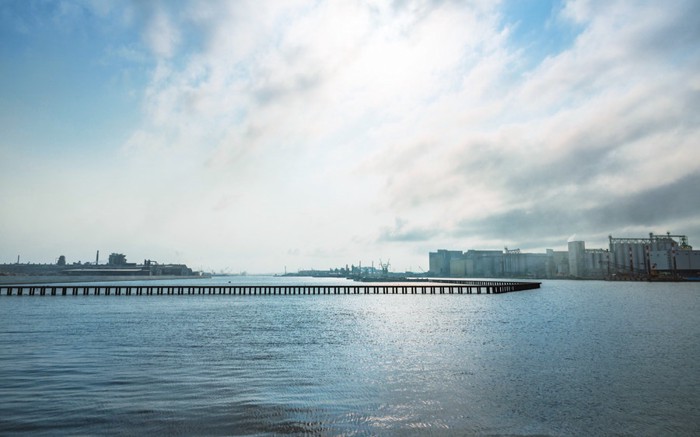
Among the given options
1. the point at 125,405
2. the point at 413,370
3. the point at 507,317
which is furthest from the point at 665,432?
the point at 507,317

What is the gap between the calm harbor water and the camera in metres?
13.4

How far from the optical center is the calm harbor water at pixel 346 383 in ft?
43.9

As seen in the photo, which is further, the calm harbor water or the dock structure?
the dock structure

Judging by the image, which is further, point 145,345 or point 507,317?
point 507,317

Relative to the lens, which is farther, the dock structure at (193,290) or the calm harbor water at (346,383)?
the dock structure at (193,290)

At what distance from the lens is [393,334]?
3691 centimetres

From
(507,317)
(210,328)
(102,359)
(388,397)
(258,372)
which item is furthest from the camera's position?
(507,317)

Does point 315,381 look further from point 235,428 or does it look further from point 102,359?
point 102,359

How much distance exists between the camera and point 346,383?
18.8 m

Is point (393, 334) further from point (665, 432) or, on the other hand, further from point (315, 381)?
point (665, 432)

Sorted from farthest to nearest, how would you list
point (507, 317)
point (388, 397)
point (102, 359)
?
point (507, 317) < point (102, 359) < point (388, 397)

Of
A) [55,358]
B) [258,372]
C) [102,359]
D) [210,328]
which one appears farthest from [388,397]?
[210,328]

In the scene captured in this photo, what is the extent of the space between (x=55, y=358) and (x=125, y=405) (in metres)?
12.1

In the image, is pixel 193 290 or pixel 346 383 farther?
pixel 193 290
